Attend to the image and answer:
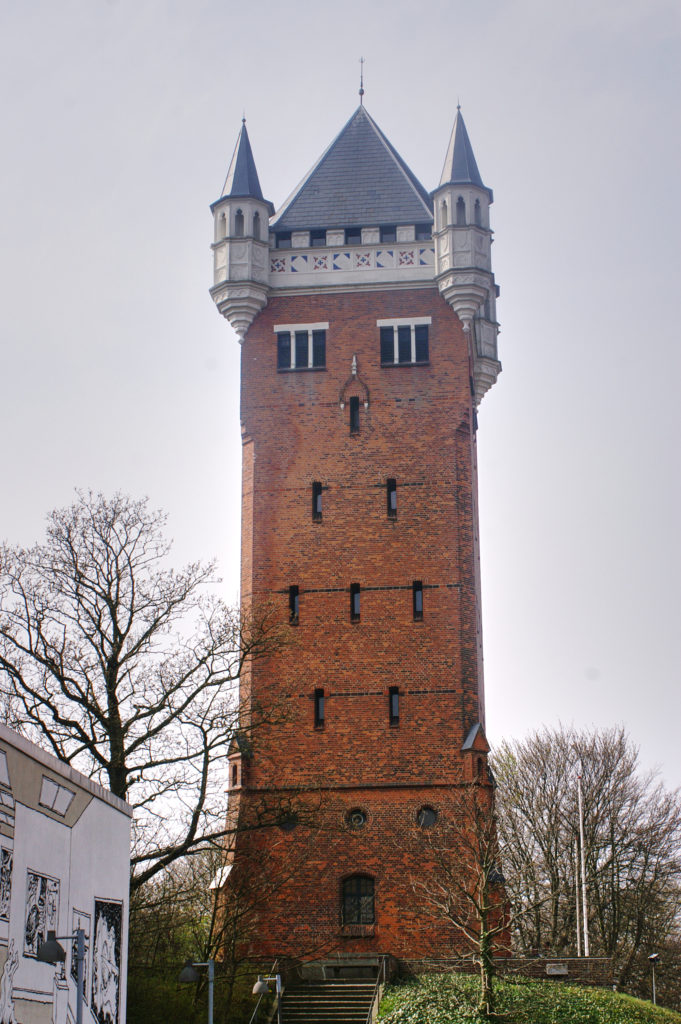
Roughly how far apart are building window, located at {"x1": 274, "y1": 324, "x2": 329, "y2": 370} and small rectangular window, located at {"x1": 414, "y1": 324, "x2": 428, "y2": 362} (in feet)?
7.78

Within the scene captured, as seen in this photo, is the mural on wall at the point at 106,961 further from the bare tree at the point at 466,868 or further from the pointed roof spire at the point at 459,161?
the pointed roof spire at the point at 459,161

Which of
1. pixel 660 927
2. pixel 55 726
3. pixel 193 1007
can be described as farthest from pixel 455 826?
pixel 660 927

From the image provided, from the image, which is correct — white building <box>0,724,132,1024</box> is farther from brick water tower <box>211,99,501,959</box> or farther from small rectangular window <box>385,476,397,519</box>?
small rectangular window <box>385,476,397,519</box>

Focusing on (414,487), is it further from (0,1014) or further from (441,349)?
(0,1014)

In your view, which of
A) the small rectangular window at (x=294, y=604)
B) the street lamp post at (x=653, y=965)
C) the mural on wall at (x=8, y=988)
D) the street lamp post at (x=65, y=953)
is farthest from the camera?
the street lamp post at (x=653, y=965)

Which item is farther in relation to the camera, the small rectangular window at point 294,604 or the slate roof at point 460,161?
the slate roof at point 460,161

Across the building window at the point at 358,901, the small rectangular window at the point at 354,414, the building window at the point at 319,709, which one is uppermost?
the small rectangular window at the point at 354,414

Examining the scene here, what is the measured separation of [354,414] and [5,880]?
930 inches

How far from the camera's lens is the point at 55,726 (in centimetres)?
2631

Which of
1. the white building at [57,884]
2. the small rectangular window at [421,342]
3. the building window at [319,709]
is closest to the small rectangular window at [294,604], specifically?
the building window at [319,709]

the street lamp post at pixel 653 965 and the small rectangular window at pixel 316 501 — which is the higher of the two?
the small rectangular window at pixel 316 501

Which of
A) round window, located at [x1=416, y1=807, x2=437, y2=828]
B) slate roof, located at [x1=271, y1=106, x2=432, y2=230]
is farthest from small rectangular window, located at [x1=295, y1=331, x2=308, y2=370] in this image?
round window, located at [x1=416, y1=807, x2=437, y2=828]

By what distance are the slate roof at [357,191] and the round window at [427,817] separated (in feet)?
51.3

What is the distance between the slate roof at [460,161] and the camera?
124 feet
